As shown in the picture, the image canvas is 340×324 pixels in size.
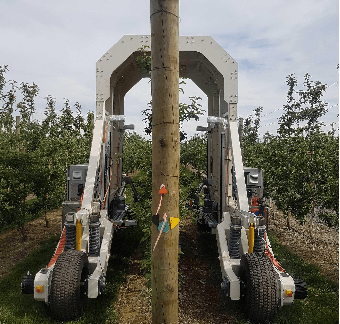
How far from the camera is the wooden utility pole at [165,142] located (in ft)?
9.89

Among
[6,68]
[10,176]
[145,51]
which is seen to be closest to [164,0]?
[145,51]

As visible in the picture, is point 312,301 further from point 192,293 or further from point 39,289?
point 39,289

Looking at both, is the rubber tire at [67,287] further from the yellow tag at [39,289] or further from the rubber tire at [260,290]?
the rubber tire at [260,290]

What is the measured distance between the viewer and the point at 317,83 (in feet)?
93.4

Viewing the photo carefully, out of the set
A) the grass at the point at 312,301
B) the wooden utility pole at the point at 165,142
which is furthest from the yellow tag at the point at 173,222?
the grass at the point at 312,301

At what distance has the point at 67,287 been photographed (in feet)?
13.7

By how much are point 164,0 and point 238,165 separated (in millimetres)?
3081

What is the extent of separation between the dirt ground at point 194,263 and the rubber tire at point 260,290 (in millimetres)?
961

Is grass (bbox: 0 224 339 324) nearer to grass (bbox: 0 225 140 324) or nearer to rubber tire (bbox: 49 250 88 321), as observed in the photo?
grass (bbox: 0 225 140 324)

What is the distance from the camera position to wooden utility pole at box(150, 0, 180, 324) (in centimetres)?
301

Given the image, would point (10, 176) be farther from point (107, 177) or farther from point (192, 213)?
point (192, 213)

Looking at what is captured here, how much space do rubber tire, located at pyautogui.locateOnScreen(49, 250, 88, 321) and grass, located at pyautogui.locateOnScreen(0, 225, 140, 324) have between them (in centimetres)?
60

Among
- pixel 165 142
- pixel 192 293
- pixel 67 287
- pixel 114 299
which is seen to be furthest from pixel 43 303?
pixel 165 142

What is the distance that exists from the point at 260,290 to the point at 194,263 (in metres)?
3.47
